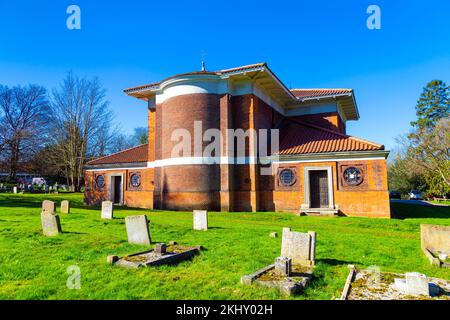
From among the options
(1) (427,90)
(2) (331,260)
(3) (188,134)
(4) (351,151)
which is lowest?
(2) (331,260)

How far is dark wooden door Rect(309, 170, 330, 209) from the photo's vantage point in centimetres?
1878

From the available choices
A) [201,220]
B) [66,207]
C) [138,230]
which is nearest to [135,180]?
[66,207]

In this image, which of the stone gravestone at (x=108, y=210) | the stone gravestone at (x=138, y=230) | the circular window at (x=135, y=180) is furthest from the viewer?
the circular window at (x=135, y=180)

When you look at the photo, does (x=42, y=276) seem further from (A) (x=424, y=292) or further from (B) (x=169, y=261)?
(A) (x=424, y=292)

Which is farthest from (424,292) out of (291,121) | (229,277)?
(291,121)

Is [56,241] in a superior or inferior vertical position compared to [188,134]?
inferior

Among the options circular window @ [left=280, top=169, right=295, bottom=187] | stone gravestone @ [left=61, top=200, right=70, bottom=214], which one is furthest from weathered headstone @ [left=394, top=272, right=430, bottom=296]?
stone gravestone @ [left=61, top=200, right=70, bottom=214]

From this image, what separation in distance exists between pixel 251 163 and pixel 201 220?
30.0 feet

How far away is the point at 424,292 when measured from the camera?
14.2ft

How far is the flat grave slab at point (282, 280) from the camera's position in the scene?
4.54 m

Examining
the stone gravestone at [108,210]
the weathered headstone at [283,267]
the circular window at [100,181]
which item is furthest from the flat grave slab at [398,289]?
the circular window at [100,181]

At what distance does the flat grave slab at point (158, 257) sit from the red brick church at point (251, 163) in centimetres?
1202

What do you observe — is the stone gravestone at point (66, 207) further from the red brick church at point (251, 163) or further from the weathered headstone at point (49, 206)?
the red brick church at point (251, 163)

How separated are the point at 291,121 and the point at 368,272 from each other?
806 inches
